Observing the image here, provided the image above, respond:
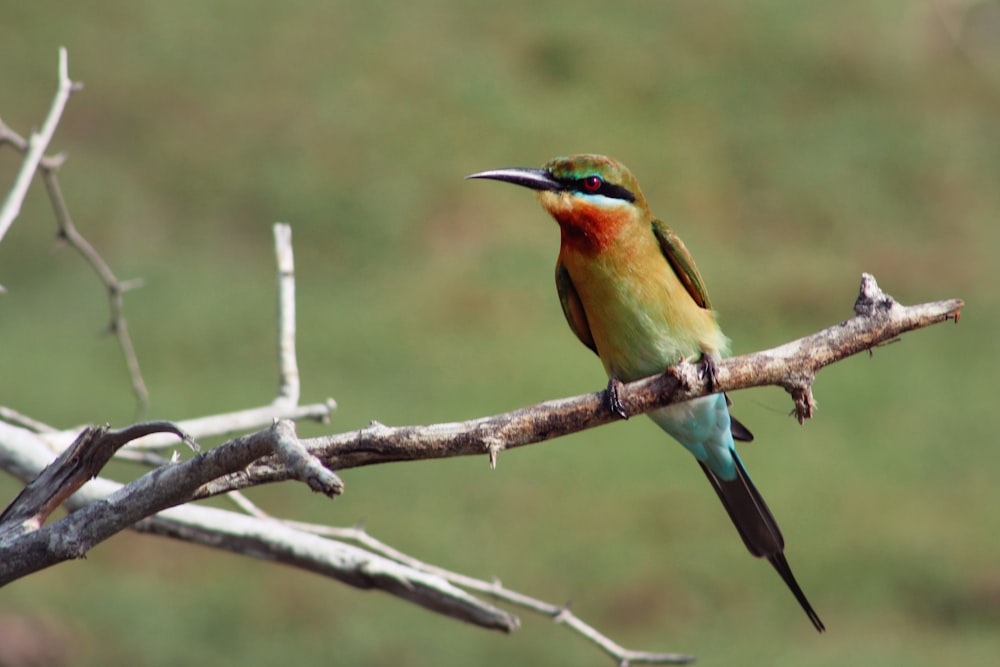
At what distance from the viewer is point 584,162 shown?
312 centimetres

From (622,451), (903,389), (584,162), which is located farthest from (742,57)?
(584,162)

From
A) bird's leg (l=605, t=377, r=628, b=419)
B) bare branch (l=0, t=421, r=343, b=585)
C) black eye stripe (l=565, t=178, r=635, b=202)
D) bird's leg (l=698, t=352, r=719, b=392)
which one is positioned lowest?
bare branch (l=0, t=421, r=343, b=585)

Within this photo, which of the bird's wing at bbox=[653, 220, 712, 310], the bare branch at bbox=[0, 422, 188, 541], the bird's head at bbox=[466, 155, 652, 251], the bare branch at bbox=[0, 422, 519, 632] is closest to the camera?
the bare branch at bbox=[0, 422, 188, 541]

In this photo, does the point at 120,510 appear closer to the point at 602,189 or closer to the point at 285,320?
the point at 285,320

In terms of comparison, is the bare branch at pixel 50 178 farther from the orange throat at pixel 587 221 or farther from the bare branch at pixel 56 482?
the orange throat at pixel 587 221

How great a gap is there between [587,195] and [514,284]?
5.19 m

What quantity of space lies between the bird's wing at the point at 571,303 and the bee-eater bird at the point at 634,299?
0.08m

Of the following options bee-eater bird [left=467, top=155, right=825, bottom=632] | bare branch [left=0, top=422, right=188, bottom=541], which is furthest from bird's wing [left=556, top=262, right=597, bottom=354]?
bare branch [left=0, top=422, right=188, bottom=541]

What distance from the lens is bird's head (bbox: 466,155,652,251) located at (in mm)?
3123

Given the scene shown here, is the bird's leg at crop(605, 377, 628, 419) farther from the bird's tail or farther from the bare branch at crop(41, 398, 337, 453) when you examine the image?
the bare branch at crop(41, 398, 337, 453)

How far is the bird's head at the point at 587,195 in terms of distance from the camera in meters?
3.12

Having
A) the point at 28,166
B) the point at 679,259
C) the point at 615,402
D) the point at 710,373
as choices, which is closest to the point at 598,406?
the point at 615,402

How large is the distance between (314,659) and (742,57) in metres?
6.72

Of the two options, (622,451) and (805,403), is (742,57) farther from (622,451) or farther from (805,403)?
(805,403)
